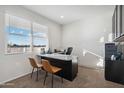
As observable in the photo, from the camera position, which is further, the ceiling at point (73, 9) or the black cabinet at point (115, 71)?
the ceiling at point (73, 9)

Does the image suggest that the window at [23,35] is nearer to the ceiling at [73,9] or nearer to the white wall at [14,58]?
the white wall at [14,58]

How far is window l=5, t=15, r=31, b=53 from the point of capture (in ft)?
10.6

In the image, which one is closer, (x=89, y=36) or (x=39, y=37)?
(x=39, y=37)

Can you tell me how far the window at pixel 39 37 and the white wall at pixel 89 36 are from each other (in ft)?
5.08

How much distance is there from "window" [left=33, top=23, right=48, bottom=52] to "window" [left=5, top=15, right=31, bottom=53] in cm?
34

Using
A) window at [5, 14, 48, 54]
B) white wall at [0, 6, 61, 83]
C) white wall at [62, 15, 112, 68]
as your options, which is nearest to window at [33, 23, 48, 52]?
window at [5, 14, 48, 54]

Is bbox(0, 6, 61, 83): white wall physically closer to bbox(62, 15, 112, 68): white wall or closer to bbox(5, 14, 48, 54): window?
bbox(5, 14, 48, 54): window

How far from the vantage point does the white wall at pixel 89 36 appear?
456cm

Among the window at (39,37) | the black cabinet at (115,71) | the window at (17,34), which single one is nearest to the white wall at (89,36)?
the black cabinet at (115,71)

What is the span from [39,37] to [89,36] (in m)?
2.42

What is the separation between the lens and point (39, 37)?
4531mm

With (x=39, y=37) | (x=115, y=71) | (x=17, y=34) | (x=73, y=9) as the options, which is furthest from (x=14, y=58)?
(x=115, y=71)

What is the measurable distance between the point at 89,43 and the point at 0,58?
3810mm

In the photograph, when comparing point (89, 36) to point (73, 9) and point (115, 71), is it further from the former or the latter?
point (115, 71)
